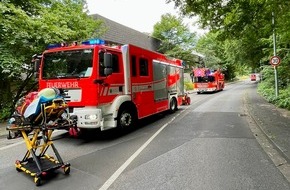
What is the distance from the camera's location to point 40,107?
A: 5.20m

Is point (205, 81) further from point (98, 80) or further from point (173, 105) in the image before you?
point (98, 80)

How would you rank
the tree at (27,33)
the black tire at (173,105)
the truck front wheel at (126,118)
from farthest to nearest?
the black tire at (173,105) → the tree at (27,33) → the truck front wheel at (126,118)

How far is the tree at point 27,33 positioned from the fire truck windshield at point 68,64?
301cm

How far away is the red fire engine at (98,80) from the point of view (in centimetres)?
790

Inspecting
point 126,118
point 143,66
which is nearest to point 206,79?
point 143,66

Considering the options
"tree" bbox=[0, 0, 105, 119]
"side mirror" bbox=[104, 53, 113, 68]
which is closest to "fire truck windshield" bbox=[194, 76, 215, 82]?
"tree" bbox=[0, 0, 105, 119]

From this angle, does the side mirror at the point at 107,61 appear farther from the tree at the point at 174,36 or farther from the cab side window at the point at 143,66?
the tree at the point at 174,36

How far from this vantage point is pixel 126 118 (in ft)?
30.8

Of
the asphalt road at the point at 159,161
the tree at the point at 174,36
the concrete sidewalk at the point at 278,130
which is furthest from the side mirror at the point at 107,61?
the tree at the point at 174,36

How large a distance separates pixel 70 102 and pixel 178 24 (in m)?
38.9

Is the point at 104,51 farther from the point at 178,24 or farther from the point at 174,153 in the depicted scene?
the point at 178,24

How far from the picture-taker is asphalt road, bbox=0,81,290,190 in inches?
195

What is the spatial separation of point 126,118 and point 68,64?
2492 mm

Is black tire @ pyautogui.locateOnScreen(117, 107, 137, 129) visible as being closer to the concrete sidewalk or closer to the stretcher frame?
the stretcher frame
